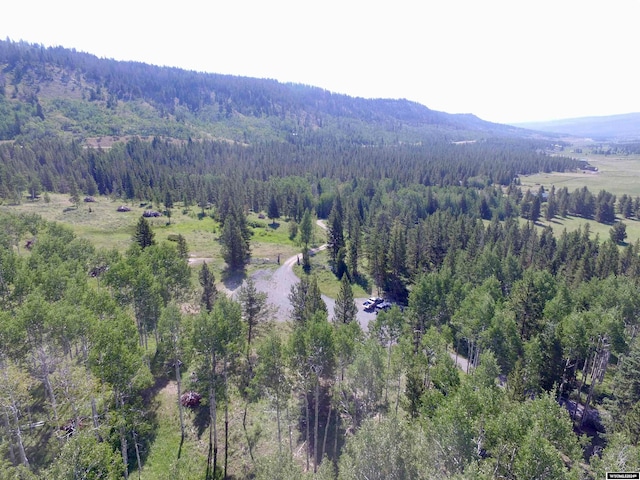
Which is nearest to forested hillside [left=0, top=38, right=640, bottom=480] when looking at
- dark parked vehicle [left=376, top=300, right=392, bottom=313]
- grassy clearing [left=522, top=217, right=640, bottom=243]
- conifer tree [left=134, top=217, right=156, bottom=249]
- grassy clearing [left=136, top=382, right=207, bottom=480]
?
grassy clearing [left=136, top=382, right=207, bottom=480]

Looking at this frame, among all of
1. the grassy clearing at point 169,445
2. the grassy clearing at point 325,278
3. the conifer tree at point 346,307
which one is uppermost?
the conifer tree at point 346,307

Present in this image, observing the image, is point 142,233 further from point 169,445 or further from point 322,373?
point 322,373

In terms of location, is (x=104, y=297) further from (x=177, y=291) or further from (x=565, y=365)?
(x=565, y=365)

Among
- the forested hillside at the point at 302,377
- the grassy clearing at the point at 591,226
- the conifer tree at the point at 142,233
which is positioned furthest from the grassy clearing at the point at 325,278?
the grassy clearing at the point at 591,226

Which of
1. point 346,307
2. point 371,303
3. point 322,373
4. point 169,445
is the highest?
point 346,307

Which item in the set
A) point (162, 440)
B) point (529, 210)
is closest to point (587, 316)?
point (162, 440)

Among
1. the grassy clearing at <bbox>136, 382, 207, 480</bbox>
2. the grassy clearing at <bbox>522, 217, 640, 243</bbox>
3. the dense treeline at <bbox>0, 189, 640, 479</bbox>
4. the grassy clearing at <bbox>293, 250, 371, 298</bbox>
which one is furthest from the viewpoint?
the grassy clearing at <bbox>522, 217, 640, 243</bbox>

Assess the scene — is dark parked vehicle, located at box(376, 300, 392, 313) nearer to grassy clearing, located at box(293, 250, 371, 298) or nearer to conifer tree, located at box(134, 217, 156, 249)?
grassy clearing, located at box(293, 250, 371, 298)

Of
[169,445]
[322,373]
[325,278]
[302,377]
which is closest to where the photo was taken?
[302,377]

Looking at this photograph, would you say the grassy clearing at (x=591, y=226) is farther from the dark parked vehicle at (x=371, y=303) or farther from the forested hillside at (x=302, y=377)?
the dark parked vehicle at (x=371, y=303)

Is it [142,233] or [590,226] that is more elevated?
[142,233]

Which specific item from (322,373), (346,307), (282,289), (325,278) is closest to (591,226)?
(325,278)
